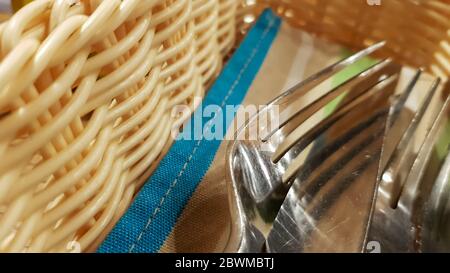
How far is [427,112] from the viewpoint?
0.40 metres

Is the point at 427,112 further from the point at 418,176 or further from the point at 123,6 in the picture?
the point at 123,6

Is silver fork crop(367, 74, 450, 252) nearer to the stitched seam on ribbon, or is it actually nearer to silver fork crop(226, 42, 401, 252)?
silver fork crop(226, 42, 401, 252)

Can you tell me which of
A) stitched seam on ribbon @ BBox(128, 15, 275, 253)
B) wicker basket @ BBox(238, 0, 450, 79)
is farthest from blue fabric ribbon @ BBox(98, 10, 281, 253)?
wicker basket @ BBox(238, 0, 450, 79)

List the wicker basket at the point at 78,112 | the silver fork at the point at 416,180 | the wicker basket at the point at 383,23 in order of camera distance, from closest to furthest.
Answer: the wicker basket at the point at 78,112 → the silver fork at the point at 416,180 → the wicker basket at the point at 383,23

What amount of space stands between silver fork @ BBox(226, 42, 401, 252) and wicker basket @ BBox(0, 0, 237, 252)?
0.07 m

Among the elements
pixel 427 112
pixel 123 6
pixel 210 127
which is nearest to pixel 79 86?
pixel 123 6

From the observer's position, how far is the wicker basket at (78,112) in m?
0.17

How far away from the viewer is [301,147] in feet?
1.11

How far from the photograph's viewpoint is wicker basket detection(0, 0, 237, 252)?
0.17 meters

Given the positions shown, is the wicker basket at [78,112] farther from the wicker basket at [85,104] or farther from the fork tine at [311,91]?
the fork tine at [311,91]

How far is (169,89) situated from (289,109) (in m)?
0.12

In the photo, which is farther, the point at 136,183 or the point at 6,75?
the point at 136,183

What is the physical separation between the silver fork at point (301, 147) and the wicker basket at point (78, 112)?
0.24 ft

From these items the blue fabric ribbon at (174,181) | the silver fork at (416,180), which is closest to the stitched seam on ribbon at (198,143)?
the blue fabric ribbon at (174,181)
